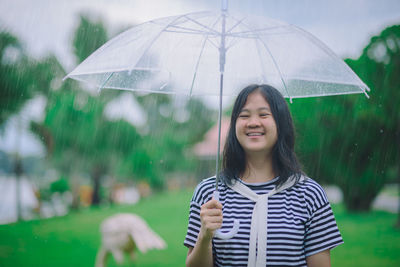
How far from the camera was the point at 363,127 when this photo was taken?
15.3ft

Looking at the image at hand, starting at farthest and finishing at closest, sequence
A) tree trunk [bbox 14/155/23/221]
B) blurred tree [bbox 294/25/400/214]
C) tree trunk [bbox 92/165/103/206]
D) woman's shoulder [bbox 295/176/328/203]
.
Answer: tree trunk [bbox 92/165/103/206] < tree trunk [bbox 14/155/23/221] < blurred tree [bbox 294/25/400/214] < woman's shoulder [bbox 295/176/328/203]

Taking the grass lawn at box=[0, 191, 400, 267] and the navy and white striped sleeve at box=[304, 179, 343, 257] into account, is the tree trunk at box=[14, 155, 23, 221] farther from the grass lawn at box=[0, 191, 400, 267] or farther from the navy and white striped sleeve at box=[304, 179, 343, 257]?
the navy and white striped sleeve at box=[304, 179, 343, 257]

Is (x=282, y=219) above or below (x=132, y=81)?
below

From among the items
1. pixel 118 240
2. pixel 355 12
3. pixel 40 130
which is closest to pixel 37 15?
pixel 40 130

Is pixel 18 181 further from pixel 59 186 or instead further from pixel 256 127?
pixel 256 127

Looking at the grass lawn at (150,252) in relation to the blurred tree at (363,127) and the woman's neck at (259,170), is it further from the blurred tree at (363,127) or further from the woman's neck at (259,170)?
the woman's neck at (259,170)

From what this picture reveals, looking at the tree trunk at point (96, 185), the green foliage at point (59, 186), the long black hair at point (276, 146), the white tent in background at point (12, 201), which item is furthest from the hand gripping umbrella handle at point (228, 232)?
the tree trunk at point (96, 185)

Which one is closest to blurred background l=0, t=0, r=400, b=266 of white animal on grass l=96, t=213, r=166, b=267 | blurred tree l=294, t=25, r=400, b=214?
blurred tree l=294, t=25, r=400, b=214

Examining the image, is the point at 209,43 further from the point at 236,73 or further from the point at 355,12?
the point at 355,12

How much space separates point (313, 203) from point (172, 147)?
14217 millimetres

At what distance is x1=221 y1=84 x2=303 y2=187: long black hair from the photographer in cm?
145

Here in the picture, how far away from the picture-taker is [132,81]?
190 cm

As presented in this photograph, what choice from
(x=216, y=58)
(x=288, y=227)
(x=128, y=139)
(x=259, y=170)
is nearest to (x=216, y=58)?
(x=216, y=58)

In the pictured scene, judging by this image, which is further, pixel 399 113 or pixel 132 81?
pixel 399 113
